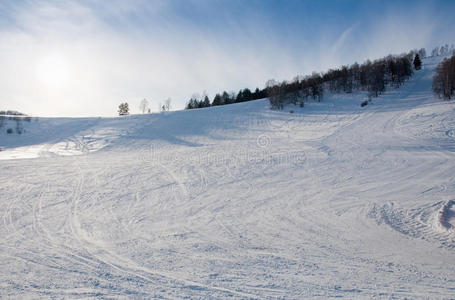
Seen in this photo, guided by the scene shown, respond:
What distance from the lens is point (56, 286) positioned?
3.64m

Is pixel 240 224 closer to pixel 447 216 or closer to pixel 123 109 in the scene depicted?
pixel 447 216

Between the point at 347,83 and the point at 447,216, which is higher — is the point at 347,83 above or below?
above

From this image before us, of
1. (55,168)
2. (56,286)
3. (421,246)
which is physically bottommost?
(421,246)

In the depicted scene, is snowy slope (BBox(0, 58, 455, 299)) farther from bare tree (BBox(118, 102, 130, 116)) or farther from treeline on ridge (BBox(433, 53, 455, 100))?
bare tree (BBox(118, 102, 130, 116))

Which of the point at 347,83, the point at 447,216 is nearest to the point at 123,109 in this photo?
the point at 347,83

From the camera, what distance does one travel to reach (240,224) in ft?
19.5

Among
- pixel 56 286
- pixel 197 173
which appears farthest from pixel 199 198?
pixel 56 286

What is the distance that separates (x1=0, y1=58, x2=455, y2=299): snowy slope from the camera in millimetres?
3691

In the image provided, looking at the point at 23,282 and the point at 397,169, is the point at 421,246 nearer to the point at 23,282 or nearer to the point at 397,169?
the point at 397,169

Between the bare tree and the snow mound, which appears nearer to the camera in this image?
the snow mound

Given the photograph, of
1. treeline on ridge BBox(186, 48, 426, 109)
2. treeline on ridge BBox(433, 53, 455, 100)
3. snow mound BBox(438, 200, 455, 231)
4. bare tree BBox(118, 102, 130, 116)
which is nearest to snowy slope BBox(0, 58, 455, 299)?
snow mound BBox(438, 200, 455, 231)

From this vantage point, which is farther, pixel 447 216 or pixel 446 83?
pixel 446 83

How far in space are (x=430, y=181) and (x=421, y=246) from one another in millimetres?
5070

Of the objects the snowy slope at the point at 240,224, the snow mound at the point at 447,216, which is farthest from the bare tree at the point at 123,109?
the snow mound at the point at 447,216
